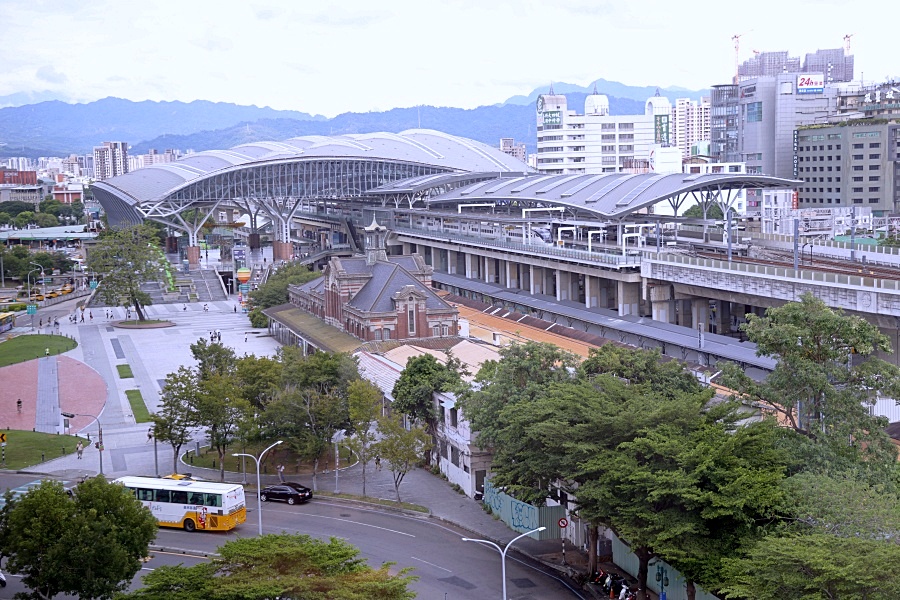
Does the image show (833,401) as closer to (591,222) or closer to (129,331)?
(591,222)

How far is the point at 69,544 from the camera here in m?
29.7

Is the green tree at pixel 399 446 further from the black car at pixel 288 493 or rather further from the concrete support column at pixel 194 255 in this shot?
the concrete support column at pixel 194 255

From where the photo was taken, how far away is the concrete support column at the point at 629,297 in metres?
78.9

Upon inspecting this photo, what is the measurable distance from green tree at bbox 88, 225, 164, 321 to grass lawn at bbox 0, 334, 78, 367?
9415 mm

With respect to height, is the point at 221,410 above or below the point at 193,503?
above

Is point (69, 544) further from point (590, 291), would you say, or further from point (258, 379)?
point (590, 291)

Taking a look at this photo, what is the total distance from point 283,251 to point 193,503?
101810mm

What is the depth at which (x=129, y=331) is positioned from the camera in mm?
93500

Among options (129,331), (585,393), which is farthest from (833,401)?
(129,331)

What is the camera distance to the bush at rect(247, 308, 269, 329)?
92.7 meters

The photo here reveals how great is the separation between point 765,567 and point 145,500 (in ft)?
79.3

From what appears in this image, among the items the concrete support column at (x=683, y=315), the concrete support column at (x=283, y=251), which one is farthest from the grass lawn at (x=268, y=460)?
the concrete support column at (x=283, y=251)

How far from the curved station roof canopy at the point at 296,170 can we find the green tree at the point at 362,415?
310 feet

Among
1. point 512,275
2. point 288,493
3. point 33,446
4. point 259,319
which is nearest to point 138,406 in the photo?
point 33,446
